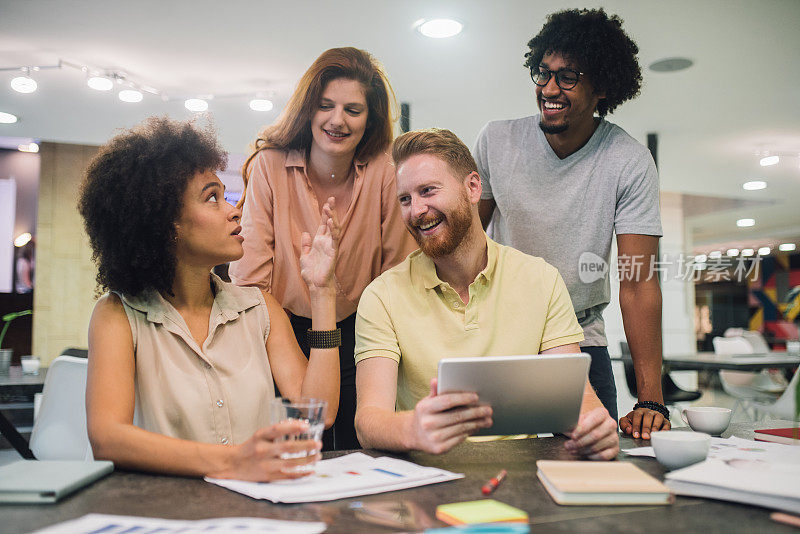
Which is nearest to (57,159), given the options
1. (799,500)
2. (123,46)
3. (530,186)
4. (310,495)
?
(123,46)

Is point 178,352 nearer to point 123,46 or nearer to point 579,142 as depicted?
point 579,142

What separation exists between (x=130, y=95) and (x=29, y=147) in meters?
2.77

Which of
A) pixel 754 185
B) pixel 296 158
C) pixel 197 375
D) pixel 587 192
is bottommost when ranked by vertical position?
pixel 197 375

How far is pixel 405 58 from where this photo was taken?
177 inches

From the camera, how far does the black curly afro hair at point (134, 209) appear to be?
5.10 ft

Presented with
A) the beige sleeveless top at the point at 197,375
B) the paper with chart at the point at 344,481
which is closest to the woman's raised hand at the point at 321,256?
the beige sleeveless top at the point at 197,375

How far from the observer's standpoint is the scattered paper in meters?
0.82

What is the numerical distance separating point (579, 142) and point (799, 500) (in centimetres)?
153

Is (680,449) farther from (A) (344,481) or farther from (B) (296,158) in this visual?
(B) (296,158)

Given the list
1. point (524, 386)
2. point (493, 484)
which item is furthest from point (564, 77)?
point (493, 484)

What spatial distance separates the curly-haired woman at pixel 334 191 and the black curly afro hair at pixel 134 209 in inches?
18.2

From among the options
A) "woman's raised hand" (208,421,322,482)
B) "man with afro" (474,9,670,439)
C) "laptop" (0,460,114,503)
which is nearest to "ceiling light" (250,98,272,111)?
"man with afro" (474,9,670,439)

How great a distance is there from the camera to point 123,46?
430 cm

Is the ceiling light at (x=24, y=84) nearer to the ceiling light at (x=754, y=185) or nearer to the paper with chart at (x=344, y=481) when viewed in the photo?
the paper with chart at (x=344, y=481)
